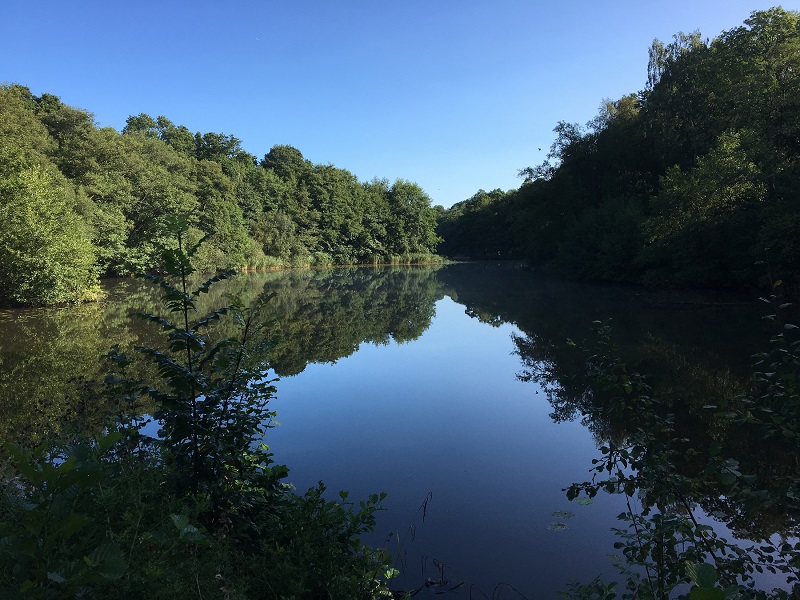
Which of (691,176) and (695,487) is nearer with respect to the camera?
(695,487)

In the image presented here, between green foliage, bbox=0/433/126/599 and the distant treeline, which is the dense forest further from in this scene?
the distant treeline

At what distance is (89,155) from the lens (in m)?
29.1

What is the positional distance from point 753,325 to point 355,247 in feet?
182

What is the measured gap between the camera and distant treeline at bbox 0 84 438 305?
16125 mm

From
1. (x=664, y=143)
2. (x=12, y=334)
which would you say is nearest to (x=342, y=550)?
(x=12, y=334)

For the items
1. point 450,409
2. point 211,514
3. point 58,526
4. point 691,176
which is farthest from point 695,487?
point 691,176

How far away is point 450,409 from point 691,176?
1637cm

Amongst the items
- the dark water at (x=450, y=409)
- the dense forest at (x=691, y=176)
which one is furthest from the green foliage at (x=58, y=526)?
the dense forest at (x=691, y=176)

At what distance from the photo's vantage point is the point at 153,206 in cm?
3203

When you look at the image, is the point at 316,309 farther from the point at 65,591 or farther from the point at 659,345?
the point at 65,591

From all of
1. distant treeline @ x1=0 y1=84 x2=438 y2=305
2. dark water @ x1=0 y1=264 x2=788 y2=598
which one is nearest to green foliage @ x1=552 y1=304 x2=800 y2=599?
dark water @ x1=0 y1=264 x2=788 y2=598

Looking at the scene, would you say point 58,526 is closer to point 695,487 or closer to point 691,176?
point 695,487

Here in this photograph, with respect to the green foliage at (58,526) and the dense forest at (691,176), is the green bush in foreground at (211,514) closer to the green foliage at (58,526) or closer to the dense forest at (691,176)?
the green foliage at (58,526)

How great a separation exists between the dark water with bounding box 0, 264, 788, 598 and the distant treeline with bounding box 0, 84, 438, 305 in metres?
2.13
